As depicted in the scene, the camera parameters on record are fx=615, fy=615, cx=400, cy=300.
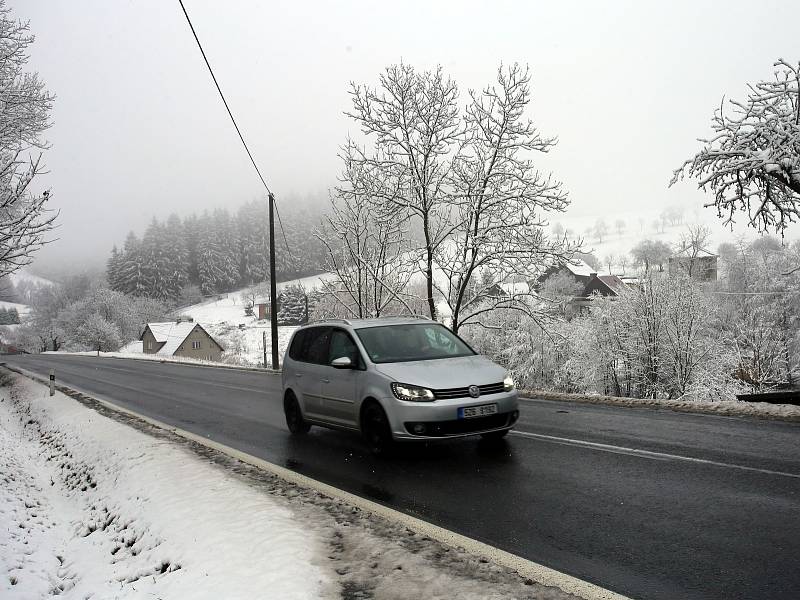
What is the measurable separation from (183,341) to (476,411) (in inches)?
3179

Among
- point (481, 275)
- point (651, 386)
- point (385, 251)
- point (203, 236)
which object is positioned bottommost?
point (651, 386)

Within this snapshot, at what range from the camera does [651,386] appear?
30.7 meters

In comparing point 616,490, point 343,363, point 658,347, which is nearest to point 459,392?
point 343,363

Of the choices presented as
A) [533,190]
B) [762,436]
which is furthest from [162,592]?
[533,190]

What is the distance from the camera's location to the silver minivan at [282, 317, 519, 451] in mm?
6887

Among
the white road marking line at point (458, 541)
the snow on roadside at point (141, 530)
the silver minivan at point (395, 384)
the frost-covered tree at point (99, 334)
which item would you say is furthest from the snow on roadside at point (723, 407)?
the frost-covered tree at point (99, 334)

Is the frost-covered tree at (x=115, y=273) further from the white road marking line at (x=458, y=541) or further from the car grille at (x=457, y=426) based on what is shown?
the car grille at (x=457, y=426)

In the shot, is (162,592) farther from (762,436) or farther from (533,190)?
(533,190)

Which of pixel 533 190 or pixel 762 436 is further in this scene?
pixel 533 190

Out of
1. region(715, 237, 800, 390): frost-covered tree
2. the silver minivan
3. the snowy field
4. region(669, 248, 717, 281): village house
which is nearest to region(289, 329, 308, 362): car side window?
the silver minivan

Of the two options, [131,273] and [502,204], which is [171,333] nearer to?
[131,273]

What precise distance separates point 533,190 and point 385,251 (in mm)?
7551

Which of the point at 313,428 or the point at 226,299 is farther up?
the point at 226,299

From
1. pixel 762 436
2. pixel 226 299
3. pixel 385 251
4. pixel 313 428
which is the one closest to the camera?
pixel 762 436
